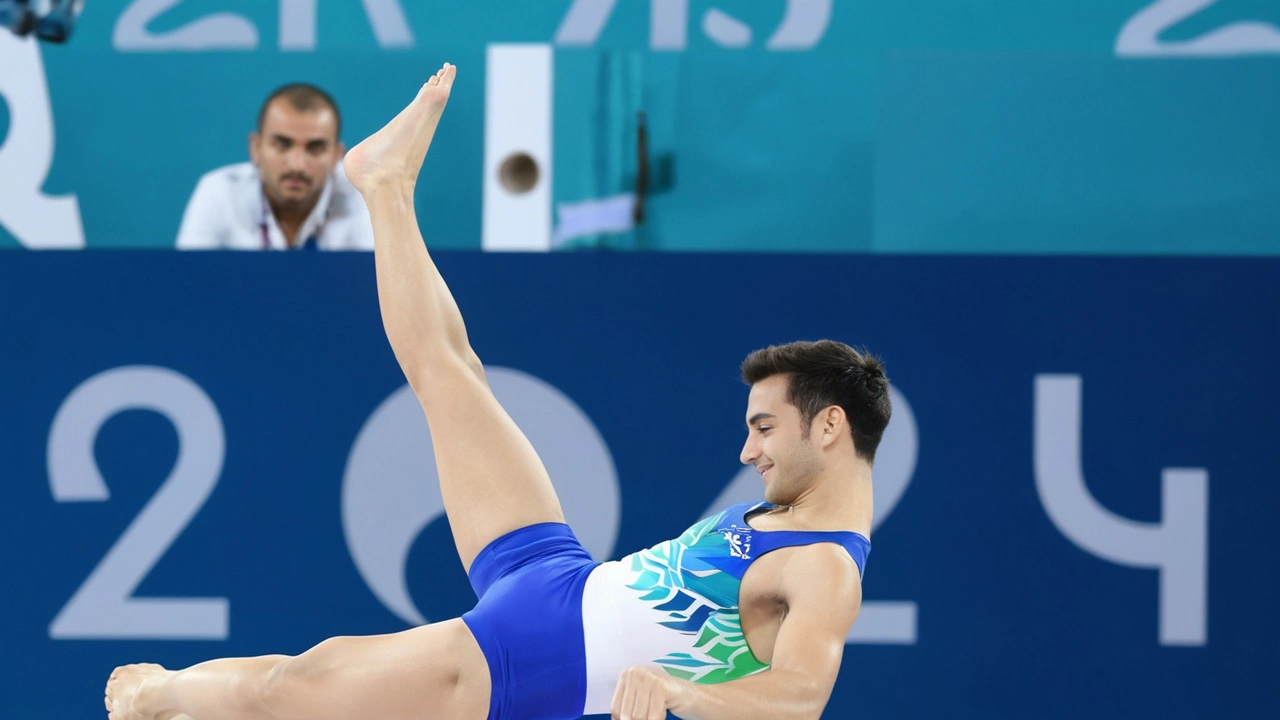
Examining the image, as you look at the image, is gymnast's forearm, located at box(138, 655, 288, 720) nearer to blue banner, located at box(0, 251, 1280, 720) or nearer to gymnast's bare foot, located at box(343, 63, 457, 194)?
blue banner, located at box(0, 251, 1280, 720)

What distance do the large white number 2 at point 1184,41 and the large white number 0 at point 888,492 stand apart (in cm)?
239

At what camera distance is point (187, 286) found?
3482 mm

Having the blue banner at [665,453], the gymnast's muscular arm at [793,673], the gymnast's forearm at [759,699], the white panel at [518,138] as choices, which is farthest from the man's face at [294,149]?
the gymnast's forearm at [759,699]

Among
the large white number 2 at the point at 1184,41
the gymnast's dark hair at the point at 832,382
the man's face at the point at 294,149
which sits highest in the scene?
the large white number 2 at the point at 1184,41

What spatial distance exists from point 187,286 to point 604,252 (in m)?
1.06

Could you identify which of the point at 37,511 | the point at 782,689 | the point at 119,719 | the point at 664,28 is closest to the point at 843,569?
the point at 782,689

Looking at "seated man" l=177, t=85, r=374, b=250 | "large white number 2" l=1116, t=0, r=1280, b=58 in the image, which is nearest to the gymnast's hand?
"seated man" l=177, t=85, r=374, b=250

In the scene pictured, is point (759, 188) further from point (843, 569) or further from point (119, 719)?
point (119, 719)

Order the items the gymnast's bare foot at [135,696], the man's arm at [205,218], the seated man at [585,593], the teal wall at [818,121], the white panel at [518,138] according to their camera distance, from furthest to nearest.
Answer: the man's arm at [205,218], the white panel at [518,138], the teal wall at [818,121], the gymnast's bare foot at [135,696], the seated man at [585,593]

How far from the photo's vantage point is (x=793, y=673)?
84.7 inches

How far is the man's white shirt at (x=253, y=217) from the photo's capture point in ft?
13.4

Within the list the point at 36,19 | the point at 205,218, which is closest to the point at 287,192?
the point at 205,218

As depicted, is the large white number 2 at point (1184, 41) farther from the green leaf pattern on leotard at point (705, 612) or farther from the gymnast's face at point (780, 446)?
the green leaf pattern on leotard at point (705, 612)

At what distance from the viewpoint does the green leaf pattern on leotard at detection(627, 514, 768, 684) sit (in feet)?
8.32
